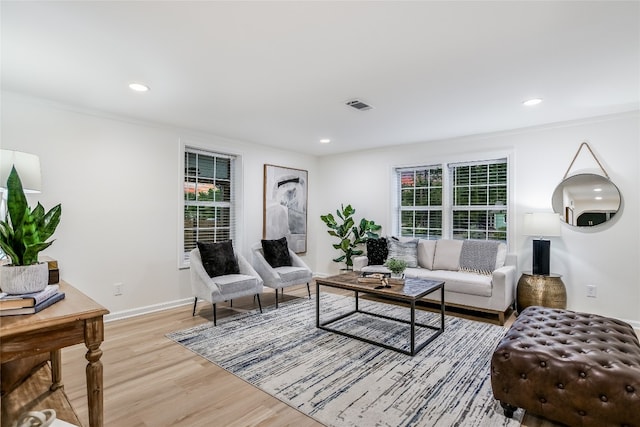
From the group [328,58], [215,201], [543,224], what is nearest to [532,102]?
[543,224]

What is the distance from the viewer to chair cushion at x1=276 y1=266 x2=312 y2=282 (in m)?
4.27

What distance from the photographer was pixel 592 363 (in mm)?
1765

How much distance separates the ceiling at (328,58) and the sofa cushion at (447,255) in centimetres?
171

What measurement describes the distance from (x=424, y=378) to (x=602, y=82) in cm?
292

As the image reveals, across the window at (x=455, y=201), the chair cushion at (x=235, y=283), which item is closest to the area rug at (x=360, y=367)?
the chair cushion at (x=235, y=283)

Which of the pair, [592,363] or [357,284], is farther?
[357,284]

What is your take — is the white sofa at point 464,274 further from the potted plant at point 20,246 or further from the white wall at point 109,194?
the potted plant at point 20,246

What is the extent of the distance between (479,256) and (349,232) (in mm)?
2211

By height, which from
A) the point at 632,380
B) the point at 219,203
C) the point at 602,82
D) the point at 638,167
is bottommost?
the point at 632,380

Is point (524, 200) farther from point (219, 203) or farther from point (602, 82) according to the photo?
point (219, 203)

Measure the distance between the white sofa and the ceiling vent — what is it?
6.70ft

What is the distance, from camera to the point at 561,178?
4.01 metres

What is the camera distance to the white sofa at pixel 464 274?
12.1ft

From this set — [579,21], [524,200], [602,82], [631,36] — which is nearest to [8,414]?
[579,21]
